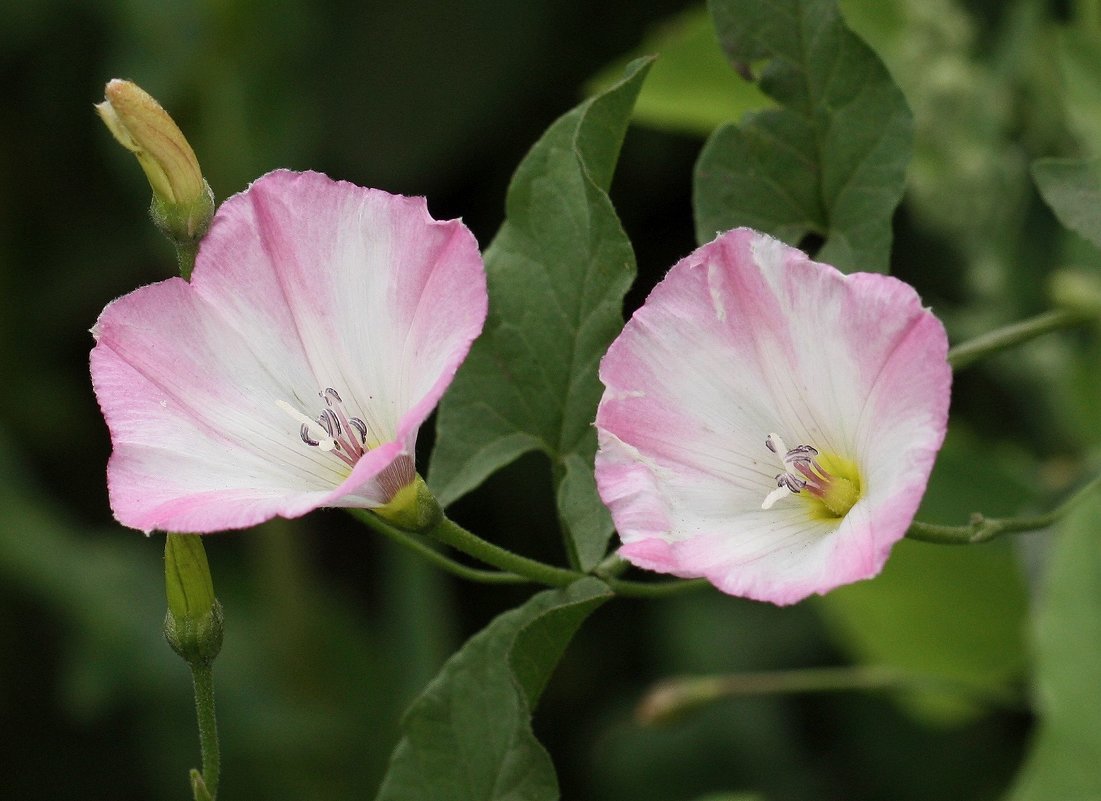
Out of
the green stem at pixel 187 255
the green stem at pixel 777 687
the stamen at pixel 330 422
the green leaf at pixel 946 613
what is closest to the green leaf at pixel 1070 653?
the green stem at pixel 777 687

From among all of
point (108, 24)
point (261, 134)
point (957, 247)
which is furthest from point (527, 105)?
point (957, 247)

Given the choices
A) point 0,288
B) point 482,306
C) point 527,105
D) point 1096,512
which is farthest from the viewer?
point 0,288

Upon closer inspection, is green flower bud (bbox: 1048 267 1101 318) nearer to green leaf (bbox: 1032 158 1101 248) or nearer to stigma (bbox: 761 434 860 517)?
Result: green leaf (bbox: 1032 158 1101 248)

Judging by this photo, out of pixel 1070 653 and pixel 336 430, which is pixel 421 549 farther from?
pixel 1070 653

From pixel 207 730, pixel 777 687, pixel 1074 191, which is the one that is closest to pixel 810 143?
pixel 1074 191

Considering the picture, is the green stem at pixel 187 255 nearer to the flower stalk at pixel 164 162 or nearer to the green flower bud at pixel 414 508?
the flower stalk at pixel 164 162

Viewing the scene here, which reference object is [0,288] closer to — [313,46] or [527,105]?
[313,46]

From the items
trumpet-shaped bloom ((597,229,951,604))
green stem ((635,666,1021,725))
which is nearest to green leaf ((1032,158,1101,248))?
trumpet-shaped bloom ((597,229,951,604))
